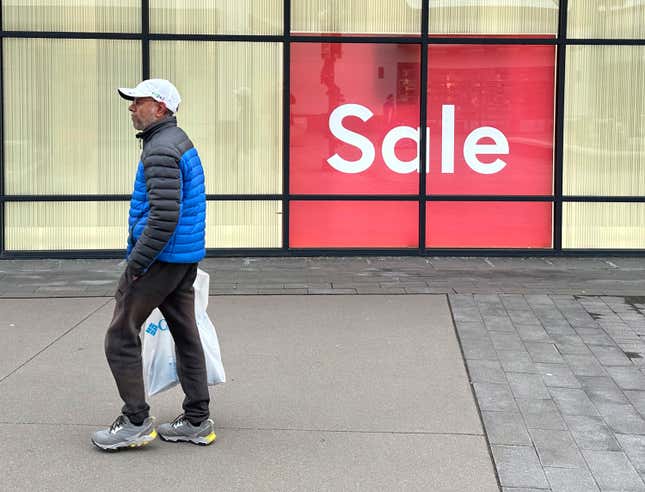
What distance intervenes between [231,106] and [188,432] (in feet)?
22.3

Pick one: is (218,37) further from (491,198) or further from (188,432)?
(188,432)

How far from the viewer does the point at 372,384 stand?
5.86 metres

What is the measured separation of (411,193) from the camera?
11219mm

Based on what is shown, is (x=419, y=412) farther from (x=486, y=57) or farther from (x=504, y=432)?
(x=486, y=57)

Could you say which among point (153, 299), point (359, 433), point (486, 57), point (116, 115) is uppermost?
point (486, 57)

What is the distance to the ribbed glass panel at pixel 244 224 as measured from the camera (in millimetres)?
11133

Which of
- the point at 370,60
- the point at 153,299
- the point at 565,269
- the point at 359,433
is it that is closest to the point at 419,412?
the point at 359,433

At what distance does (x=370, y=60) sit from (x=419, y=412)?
6.51 meters

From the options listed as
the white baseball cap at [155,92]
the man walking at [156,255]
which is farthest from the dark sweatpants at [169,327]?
the white baseball cap at [155,92]

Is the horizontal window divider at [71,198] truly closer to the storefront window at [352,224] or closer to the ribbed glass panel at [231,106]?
the ribbed glass panel at [231,106]

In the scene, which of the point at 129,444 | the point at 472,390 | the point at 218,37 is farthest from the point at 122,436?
the point at 218,37

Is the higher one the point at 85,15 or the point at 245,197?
the point at 85,15

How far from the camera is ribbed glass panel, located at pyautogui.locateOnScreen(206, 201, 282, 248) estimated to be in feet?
36.5

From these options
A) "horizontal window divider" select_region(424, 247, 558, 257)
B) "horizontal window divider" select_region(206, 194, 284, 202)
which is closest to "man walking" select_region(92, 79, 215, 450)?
"horizontal window divider" select_region(206, 194, 284, 202)
